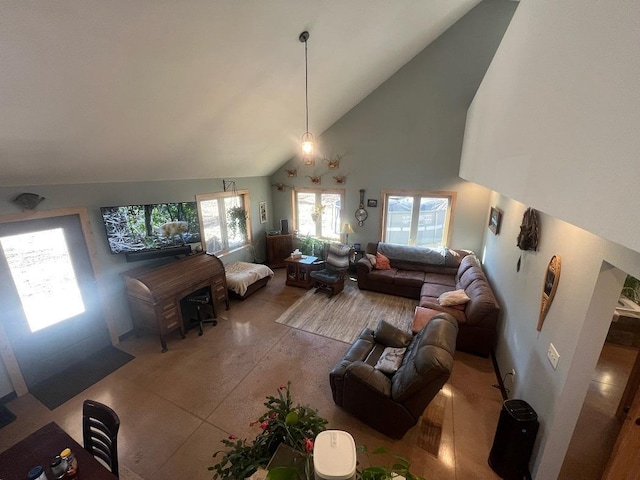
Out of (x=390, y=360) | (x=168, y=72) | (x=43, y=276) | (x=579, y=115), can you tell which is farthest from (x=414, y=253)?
(x=43, y=276)

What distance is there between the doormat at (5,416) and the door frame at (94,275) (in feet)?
0.68

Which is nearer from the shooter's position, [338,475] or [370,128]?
[338,475]

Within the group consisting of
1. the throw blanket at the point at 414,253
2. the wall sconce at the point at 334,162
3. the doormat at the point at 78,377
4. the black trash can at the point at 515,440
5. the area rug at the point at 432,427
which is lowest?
the area rug at the point at 432,427

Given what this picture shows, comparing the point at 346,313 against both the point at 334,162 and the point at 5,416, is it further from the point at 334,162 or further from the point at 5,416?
the point at 5,416

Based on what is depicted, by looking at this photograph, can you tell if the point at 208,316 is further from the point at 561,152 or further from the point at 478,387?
the point at 561,152

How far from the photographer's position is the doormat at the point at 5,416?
2744 millimetres

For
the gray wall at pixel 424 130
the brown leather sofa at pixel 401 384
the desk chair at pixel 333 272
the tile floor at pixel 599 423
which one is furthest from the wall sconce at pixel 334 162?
the tile floor at pixel 599 423

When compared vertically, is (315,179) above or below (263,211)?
above

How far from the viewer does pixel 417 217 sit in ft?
19.8

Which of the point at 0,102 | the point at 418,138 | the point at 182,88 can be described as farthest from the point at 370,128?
the point at 0,102

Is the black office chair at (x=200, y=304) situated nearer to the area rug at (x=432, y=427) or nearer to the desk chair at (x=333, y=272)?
the desk chair at (x=333, y=272)

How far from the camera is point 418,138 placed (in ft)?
18.3

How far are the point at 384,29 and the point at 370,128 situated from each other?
2.30 meters

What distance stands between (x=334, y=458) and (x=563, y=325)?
2.25m
